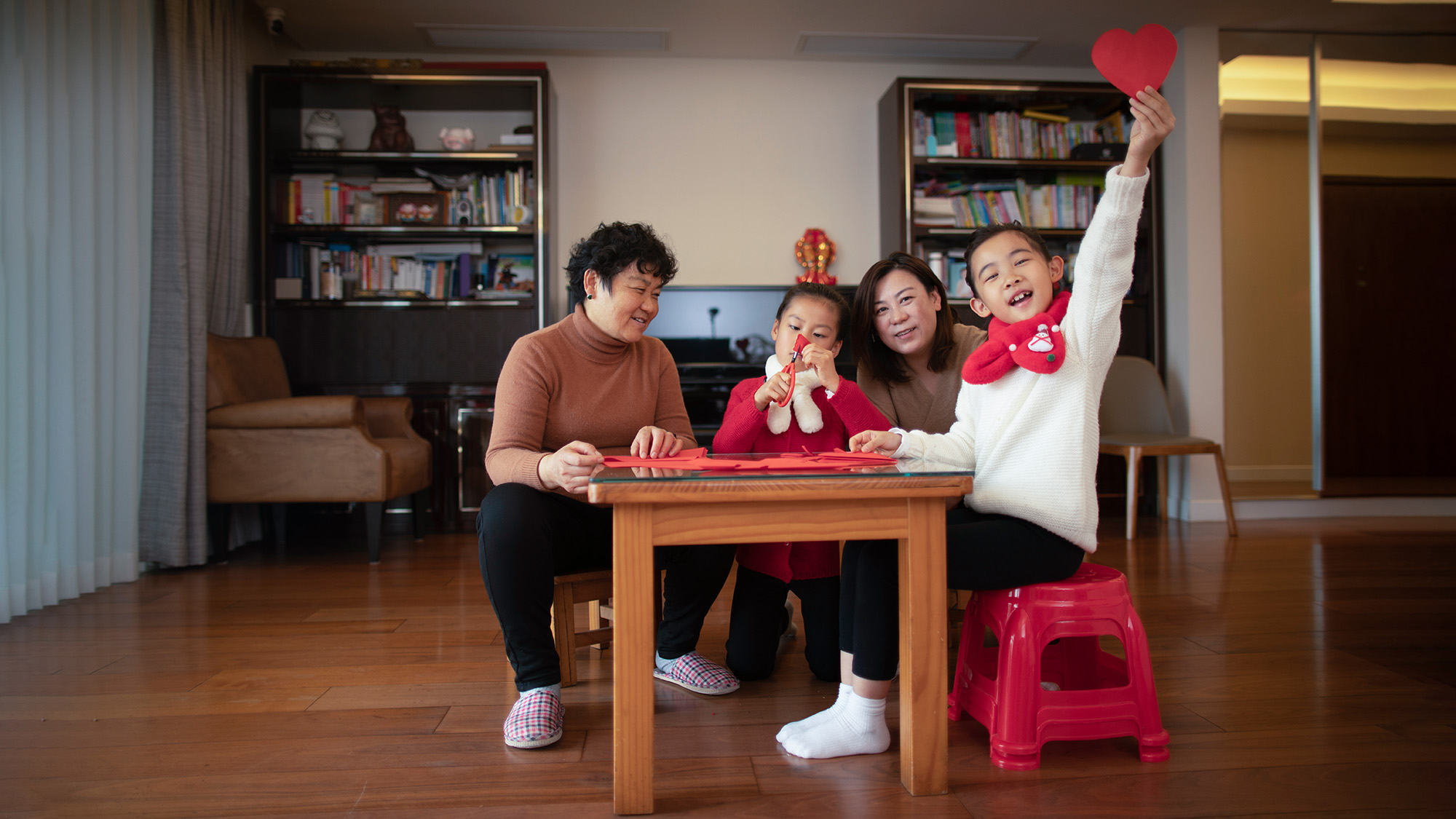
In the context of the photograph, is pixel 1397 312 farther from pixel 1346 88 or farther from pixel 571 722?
pixel 571 722

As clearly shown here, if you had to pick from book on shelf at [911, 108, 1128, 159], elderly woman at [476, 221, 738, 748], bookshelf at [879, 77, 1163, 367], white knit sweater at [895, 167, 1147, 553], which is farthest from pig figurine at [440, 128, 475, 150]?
white knit sweater at [895, 167, 1147, 553]

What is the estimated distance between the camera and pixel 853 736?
1315 mm

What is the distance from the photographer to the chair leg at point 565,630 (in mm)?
1646

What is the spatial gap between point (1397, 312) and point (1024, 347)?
14.4ft

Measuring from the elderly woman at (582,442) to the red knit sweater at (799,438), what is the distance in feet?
0.36

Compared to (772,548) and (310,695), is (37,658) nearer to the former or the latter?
(310,695)

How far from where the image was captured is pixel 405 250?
161 inches

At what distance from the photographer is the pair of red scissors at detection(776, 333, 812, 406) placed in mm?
1553

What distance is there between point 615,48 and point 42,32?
7.79 feet

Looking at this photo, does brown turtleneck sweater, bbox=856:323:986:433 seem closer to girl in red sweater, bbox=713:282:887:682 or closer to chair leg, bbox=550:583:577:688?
girl in red sweater, bbox=713:282:887:682

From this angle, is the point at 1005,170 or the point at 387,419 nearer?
the point at 387,419

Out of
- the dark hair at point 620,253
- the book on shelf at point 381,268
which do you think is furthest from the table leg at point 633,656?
the book on shelf at point 381,268

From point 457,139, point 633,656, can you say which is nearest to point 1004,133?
point 457,139

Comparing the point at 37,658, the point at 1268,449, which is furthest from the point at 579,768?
the point at 1268,449
